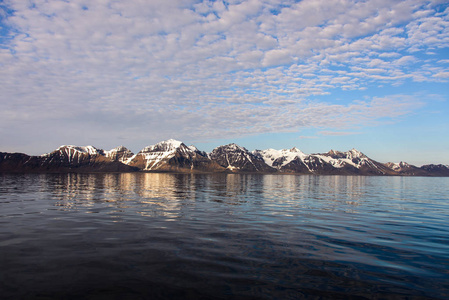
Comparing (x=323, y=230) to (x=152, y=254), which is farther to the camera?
(x=323, y=230)

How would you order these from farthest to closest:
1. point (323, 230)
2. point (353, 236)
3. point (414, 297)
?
point (323, 230)
point (353, 236)
point (414, 297)

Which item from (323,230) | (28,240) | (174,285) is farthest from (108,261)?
(323,230)

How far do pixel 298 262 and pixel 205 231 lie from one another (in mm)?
8420

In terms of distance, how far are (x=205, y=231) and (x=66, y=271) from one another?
32.8 ft

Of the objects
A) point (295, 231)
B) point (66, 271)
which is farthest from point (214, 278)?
point (295, 231)

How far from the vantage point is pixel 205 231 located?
64.4ft

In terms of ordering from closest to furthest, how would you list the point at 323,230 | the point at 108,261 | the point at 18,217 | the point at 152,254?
the point at 108,261 < the point at 152,254 < the point at 323,230 < the point at 18,217

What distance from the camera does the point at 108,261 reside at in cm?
1271

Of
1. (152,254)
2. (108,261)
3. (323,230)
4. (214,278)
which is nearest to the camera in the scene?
(214,278)

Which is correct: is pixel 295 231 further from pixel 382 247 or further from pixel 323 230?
pixel 382 247

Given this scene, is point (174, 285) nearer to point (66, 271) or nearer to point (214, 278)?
point (214, 278)

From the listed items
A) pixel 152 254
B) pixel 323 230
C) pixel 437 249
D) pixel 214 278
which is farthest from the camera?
pixel 323 230

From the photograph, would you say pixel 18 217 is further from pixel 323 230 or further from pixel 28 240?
pixel 323 230

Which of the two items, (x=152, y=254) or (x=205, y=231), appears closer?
(x=152, y=254)
